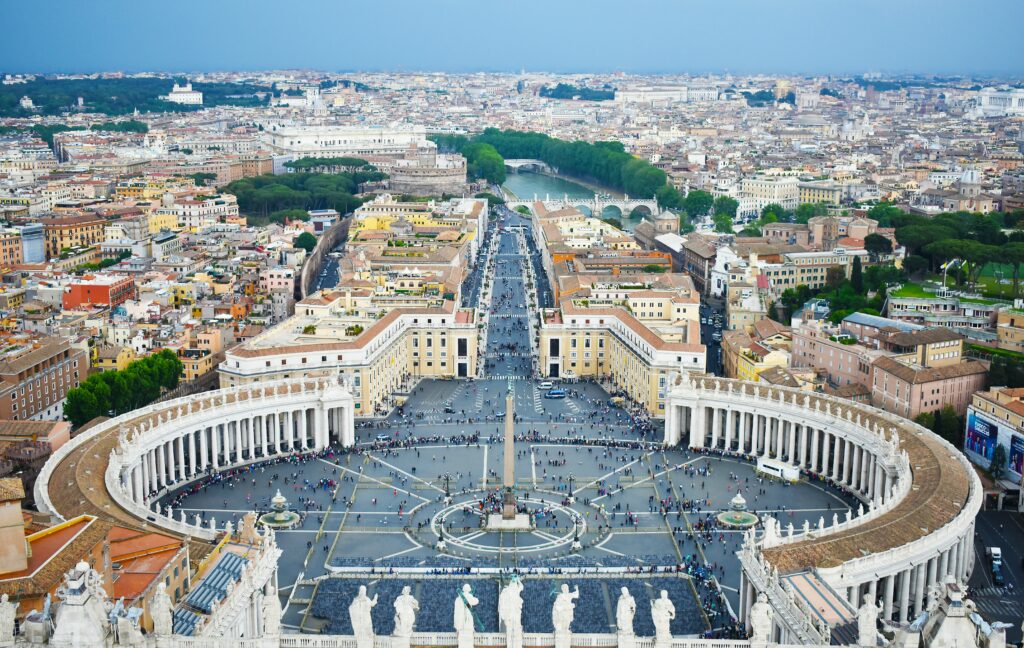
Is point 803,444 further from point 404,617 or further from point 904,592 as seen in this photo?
point 404,617

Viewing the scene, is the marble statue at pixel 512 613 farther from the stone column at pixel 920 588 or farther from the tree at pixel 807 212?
the tree at pixel 807 212

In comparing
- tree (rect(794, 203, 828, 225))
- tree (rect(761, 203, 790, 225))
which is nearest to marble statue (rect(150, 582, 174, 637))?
tree (rect(761, 203, 790, 225))

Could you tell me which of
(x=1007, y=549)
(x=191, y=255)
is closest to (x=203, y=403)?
(x=1007, y=549)

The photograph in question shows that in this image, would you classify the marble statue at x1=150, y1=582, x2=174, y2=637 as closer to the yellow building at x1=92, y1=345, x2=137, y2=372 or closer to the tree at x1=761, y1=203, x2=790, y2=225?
the yellow building at x1=92, y1=345, x2=137, y2=372

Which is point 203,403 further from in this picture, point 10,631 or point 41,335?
point 10,631

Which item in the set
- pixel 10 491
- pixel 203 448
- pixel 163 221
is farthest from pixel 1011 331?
pixel 163 221

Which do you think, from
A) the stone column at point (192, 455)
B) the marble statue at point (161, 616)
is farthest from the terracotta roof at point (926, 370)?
the marble statue at point (161, 616)
